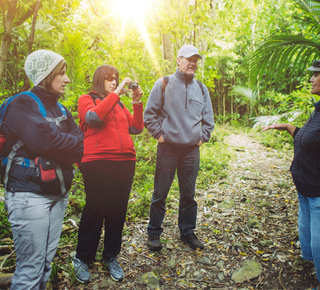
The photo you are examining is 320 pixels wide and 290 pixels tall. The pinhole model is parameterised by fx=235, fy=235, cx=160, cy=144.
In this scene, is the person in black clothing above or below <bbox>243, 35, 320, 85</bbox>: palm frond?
below

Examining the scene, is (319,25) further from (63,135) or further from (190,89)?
(63,135)

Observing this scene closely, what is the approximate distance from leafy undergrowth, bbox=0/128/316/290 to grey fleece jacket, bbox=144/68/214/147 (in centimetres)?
132

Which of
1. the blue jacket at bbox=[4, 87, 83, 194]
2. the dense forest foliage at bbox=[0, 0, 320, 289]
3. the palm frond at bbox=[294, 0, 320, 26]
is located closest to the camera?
the blue jacket at bbox=[4, 87, 83, 194]

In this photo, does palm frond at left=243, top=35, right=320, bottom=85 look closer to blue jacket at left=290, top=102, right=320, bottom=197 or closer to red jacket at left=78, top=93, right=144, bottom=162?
blue jacket at left=290, top=102, right=320, bottom=197

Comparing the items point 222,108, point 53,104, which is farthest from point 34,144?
point 222,108

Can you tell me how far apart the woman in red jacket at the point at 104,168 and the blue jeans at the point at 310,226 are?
157 centimetres

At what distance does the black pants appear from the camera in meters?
2.09

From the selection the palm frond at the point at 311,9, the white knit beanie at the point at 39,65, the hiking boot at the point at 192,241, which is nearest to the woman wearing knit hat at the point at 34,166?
the white knit beanie at the point at 39,65

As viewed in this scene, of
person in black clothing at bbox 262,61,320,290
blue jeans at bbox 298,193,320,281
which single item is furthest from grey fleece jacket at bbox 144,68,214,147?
blue jeans at bbox 298,193,320,281

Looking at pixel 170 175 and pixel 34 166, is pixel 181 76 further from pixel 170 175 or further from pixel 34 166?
pixel 34 166

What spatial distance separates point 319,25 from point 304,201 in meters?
1.95

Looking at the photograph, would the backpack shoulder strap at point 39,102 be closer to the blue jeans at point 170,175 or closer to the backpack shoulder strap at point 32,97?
the backpack shoulder strap at point 32,97

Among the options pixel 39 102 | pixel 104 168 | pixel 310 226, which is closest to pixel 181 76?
pixel 104 168

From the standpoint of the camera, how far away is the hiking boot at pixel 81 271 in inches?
82.8
